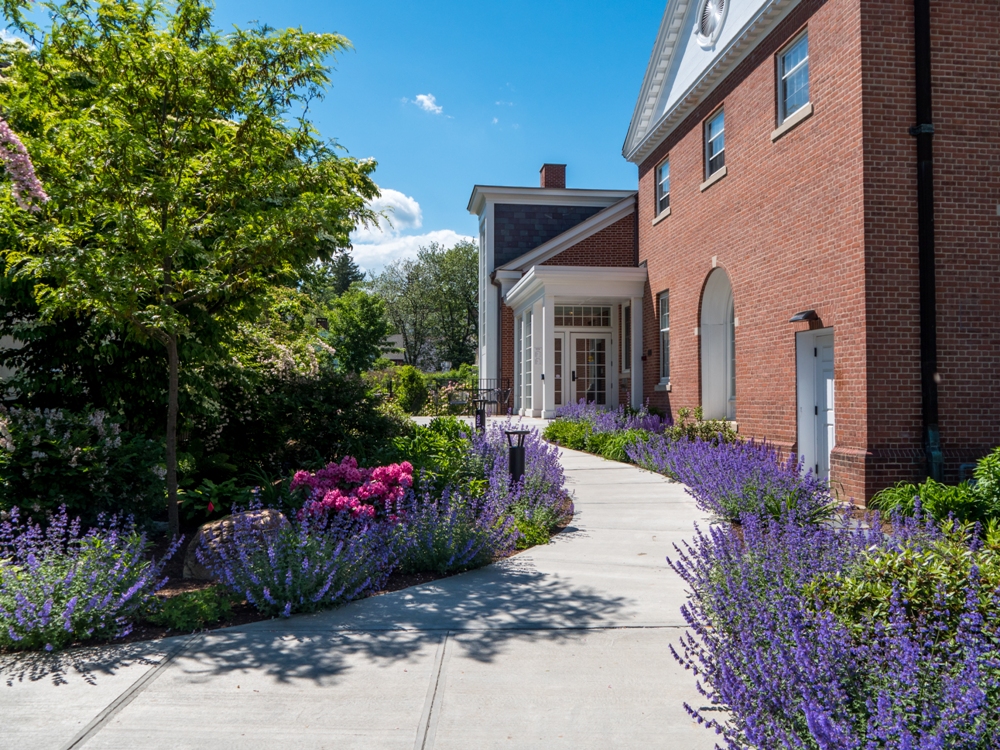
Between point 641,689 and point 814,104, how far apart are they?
8939 mm

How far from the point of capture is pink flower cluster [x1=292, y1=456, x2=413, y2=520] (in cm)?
637

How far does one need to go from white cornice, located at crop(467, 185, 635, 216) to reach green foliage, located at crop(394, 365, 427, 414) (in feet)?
20.4

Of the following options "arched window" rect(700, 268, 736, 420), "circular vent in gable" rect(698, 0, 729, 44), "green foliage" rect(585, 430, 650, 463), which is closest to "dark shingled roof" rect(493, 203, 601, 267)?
"circular vent in gable" rect(698, 0, 729, 44)

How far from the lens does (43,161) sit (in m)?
5.61

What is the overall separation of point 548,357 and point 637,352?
6.95 ft

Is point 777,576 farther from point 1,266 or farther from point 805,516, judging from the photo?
point 1,266

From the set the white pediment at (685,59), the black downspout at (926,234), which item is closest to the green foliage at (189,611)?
the black downspout at (926,234)

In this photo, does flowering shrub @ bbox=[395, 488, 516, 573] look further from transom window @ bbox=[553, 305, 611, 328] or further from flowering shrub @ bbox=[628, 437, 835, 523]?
transom window @ bbox=[553, 305, 611, 328]

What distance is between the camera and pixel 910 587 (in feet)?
10.7

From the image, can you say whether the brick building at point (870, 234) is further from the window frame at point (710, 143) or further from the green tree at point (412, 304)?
the green tree at point (412, 304)

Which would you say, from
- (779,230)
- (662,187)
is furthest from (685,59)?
(779,230)

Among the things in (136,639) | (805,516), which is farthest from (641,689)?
(805,516)

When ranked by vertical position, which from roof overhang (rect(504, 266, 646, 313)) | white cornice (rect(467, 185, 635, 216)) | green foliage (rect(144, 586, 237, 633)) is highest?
white cornice (rect(467, 185, 635, 216))

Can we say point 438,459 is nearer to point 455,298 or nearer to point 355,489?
point 355,489
